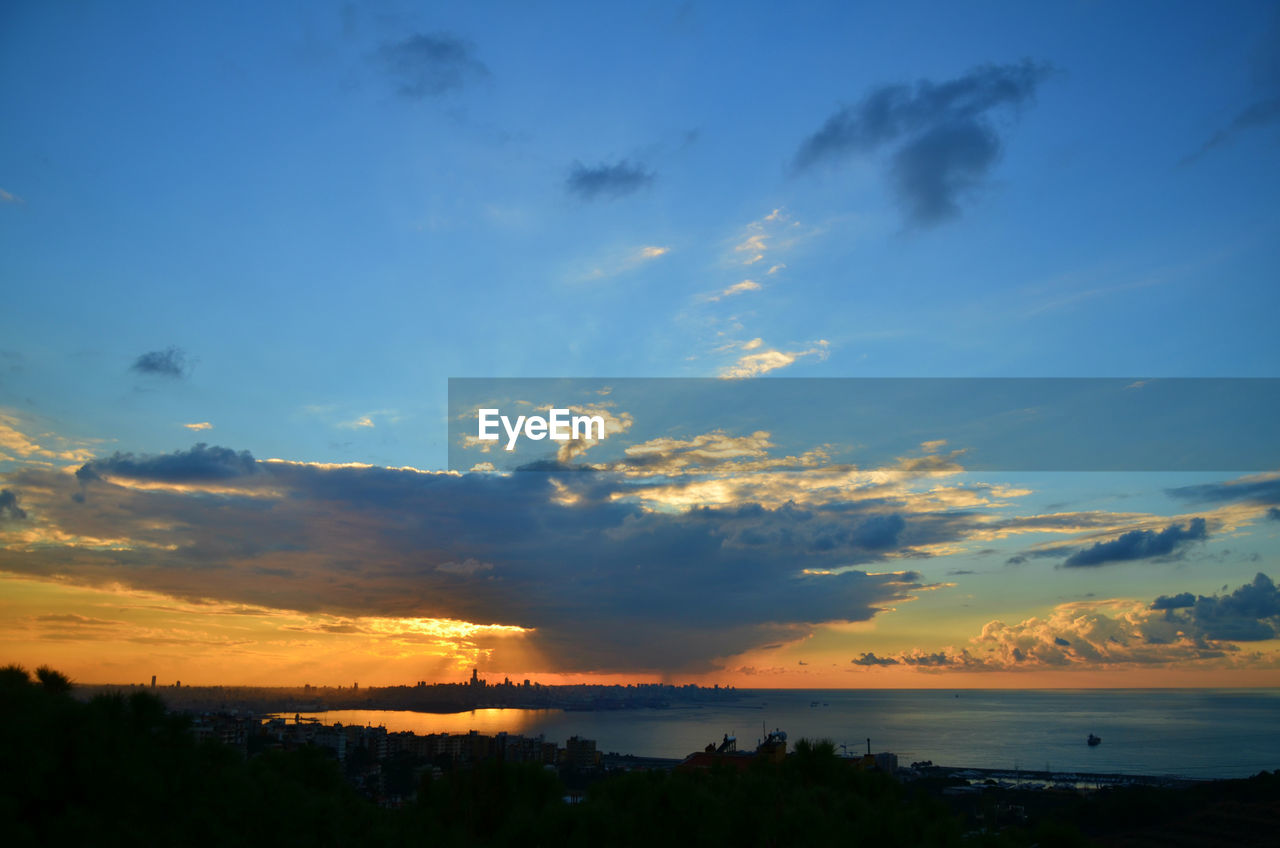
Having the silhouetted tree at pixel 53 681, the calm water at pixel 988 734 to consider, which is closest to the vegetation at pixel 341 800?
the silhouetted tree at pixel 53 681

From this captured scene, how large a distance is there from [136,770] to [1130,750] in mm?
95591

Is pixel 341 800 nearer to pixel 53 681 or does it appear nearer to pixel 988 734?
pixel 53 681

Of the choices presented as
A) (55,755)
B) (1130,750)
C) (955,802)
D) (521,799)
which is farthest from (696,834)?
(1130,750)

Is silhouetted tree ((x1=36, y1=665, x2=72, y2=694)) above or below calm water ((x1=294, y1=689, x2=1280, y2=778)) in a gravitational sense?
above

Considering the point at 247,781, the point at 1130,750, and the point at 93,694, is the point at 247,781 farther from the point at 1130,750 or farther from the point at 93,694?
the point at 1130,750

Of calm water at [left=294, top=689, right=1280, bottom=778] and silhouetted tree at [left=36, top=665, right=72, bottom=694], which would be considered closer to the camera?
silhouetted tree at [left=36, top=665, right=72, bottom=694]

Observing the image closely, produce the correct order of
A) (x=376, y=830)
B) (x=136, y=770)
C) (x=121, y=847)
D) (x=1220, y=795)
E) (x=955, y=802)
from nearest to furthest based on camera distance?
(x=121, y=847) → (x=136, y=770) → (x=376, y=830) → (x=1220, y=795) → (x=955, y=802)

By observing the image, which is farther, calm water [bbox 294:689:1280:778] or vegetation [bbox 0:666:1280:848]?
calm water [bbox 294:689:1280:778]

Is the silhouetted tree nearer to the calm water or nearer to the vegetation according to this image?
the vegetation

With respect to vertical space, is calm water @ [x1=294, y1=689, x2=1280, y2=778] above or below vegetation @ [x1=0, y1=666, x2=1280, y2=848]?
below

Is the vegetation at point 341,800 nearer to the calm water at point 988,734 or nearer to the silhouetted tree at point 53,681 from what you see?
the silhouetted tree at point 53,681

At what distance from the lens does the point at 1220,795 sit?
28.3 metres

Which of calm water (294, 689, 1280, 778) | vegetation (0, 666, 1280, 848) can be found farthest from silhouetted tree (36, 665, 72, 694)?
calm water (294, 689, 1280, 778)

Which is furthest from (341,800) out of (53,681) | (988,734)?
(988,734)
